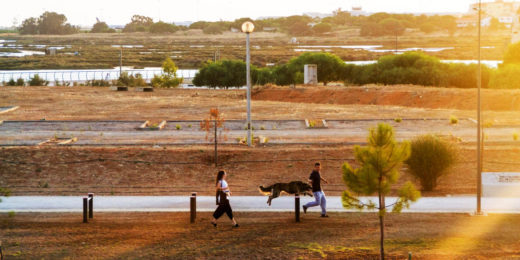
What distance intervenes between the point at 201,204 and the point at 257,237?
3732 mm

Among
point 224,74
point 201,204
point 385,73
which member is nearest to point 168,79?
point 224,74

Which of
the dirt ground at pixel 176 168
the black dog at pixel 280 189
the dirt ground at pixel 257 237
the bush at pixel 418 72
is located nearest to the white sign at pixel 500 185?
the dirt ground at pixel 176 168

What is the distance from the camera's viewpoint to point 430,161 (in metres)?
20.0

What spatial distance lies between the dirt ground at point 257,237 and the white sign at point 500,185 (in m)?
2.61

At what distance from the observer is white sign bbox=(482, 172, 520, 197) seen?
1866cm

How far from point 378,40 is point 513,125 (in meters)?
153

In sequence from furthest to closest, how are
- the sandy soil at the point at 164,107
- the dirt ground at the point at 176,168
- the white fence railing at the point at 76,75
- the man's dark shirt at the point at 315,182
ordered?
the white fence railing at the point at 76,75 < the sandy soil at the point at 164,107 < the dirt ground at the point at 176,168 < the man's dark shirt at the point at 315,182

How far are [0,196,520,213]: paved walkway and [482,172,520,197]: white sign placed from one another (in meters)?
0.51

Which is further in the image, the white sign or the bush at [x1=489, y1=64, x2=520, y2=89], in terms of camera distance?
the bush at [x1=489, y1=64, x2=520, y2=89]

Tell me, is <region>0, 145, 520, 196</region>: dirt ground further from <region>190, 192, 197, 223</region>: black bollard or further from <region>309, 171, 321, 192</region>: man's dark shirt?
<region>190, 192, 197, 223</region>: black bollard

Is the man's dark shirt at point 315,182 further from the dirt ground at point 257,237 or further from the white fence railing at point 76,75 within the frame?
the white fence railing at point 76,75

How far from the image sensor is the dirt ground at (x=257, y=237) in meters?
13.1

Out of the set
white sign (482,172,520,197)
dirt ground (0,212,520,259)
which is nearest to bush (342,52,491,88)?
white sign (482,172,520,197)

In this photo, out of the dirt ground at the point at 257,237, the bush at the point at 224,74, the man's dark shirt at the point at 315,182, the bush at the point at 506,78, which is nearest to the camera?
the dirt ground at the point at 257,237
